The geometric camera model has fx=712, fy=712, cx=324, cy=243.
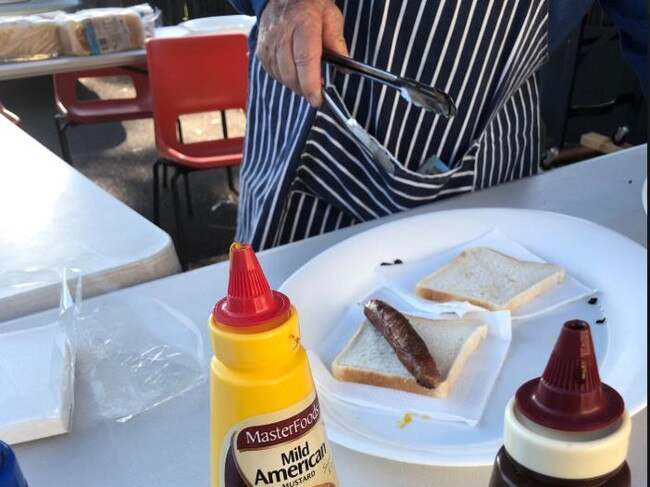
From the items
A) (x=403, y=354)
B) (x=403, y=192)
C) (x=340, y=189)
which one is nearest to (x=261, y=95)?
(x=340, y=189)

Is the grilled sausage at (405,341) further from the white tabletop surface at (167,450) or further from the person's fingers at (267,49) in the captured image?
the person's fingers at (267,49)

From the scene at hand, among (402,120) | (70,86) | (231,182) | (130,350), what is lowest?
(231,182)

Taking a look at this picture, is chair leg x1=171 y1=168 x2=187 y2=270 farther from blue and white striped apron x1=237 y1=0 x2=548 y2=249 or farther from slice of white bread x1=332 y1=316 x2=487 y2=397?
slice of white bread x1=332 y1=316 x2=487 y2=397

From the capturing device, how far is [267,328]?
389 mm

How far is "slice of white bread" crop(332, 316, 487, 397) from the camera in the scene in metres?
0.65

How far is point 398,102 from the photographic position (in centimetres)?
105

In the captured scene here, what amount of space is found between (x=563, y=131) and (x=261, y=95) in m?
2.12

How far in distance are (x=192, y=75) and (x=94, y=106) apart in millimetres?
734

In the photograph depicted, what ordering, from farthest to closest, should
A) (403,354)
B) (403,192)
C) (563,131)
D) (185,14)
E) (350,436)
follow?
1. (185,14)
2. (563,131)
3. (403,192)
4. (403,354)
5. (350,436)

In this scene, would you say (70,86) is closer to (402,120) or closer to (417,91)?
(402,120)

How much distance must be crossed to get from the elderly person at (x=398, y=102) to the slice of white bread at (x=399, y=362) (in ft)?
1.10

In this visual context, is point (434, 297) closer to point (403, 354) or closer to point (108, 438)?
point (403, 354)

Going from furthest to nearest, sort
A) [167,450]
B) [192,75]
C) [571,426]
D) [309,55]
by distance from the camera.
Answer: [192,75], [309,55], [167,450], [571,426]

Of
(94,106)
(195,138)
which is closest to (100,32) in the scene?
(94,106)
